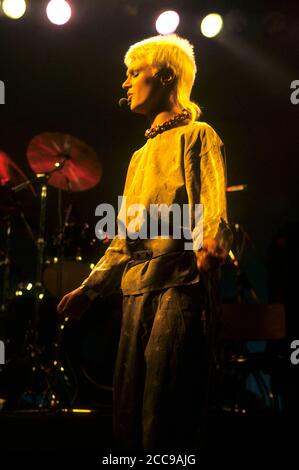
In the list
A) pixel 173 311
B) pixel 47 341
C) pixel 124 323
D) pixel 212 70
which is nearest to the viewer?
pixel 173 311

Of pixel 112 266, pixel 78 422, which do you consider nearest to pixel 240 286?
pixel 78 422

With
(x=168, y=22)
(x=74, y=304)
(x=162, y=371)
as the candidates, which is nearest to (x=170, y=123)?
(x=74, y=304)

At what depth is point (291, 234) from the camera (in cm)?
496

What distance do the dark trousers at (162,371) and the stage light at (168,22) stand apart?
3615 millimetres

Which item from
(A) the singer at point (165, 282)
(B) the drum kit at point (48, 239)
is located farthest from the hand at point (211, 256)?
(B) the drum kit at point (48, 239)

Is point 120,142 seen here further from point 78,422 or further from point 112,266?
point 112,266

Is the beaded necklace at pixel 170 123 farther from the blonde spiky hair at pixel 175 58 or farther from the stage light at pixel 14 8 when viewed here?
the stage light at pixel 14 8

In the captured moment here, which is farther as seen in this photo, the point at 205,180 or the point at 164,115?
the point at 164,115

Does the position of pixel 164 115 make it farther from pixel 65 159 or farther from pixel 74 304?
pixel 65 159

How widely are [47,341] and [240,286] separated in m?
1.95

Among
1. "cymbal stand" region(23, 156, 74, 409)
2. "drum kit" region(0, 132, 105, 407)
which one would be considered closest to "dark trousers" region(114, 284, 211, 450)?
"cymbal stand" region(23, 156, 74, 409)

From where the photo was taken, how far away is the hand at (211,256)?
4.38ft

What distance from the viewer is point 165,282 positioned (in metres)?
1.53

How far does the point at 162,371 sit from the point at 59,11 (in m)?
3.90
